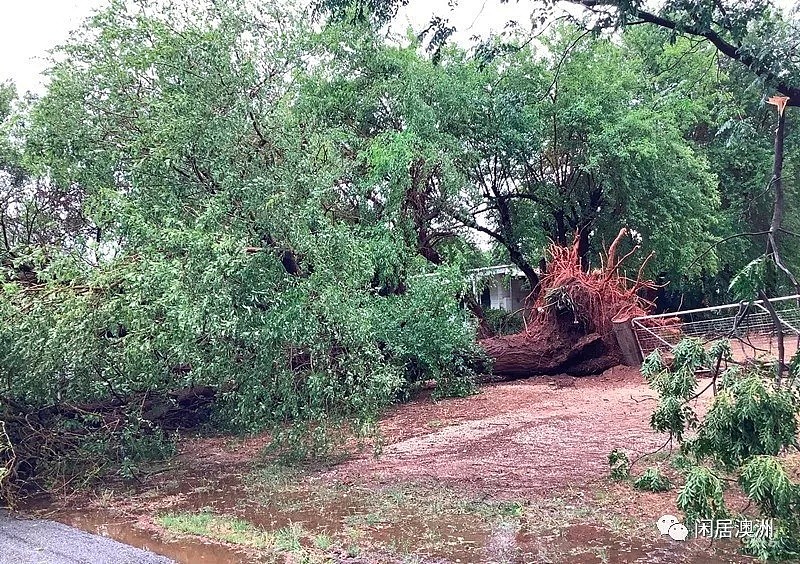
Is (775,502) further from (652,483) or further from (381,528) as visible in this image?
(381,528)

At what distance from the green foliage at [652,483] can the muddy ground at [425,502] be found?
0.22 ft

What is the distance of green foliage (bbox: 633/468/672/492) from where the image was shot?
220 inches

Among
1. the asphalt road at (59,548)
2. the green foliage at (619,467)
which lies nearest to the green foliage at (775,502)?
the green foliage at (619,467)

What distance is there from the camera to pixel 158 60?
24.3ft

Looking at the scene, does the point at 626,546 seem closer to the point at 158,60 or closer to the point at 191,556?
the point at 191,556

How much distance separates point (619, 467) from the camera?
5.97m

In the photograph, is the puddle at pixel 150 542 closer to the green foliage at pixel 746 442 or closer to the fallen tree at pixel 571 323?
the green foliage at pixel 746 442

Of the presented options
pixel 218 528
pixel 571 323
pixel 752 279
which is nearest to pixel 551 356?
pixel 571 323

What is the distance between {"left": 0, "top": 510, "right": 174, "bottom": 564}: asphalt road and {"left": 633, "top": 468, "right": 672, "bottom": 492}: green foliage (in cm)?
360

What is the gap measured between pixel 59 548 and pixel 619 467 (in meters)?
4.44

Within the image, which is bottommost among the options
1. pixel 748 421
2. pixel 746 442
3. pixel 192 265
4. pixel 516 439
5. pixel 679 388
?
pixel 516 439

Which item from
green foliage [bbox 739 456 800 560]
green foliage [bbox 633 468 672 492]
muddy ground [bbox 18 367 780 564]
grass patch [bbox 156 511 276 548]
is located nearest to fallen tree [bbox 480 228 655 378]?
muddy ground [bbox 18 367 780 564]

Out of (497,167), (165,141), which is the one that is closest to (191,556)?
(165,141)

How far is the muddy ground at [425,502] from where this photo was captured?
15.3ft
